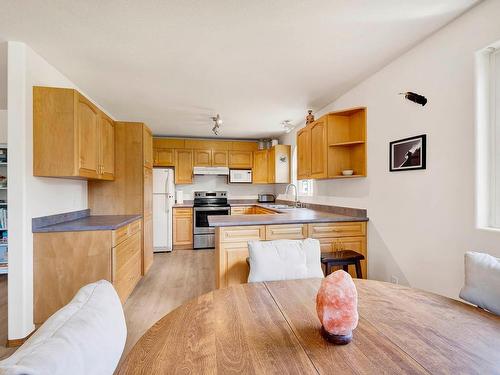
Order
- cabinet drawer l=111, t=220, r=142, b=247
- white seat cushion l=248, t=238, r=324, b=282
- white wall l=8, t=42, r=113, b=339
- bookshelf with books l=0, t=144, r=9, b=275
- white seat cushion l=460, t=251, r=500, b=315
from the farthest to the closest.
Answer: bookshelf with books l=0, t=144, r=9, b=275, cabinet drawer l=111, t=220, r=142, b=247, white wall l=8, t=42, r=113, b=339, white seat cushion l=248, t=238, r=324, b=282, white seat cushion l=460, t=251, r=500, b=315

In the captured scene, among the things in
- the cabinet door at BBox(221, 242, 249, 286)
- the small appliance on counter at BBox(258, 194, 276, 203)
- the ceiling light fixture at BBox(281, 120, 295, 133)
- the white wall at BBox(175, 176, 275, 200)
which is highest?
the ceiling light fixture at BBox(281, 120, 295, 133)

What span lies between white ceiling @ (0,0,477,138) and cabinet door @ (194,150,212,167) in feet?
7.33

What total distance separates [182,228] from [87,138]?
9.51ft

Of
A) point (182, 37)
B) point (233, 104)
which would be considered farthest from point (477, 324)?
point (233, 104)

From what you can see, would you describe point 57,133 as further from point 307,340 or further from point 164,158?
point 164,158

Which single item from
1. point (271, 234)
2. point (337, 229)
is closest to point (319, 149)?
point (337, 229)

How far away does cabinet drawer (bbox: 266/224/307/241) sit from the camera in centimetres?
264

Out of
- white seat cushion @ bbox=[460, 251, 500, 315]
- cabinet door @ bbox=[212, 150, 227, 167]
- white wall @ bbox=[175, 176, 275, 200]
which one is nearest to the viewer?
white seat cushion @ bbox=[460, 251, 500, 315]

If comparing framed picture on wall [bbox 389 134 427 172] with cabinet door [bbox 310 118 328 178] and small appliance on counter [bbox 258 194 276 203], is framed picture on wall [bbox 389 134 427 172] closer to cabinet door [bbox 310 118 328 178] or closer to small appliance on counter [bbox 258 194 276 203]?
cabinet door [bbox 310 118 328 178]

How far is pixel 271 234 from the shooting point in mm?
2643

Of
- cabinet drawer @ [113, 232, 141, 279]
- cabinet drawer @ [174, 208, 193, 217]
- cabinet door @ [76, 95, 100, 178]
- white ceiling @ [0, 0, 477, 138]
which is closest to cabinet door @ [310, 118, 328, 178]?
white ceiling @ [0, 0, 477, 138]

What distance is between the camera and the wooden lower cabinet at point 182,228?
16.6 feet

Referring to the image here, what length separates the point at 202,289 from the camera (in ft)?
10.2

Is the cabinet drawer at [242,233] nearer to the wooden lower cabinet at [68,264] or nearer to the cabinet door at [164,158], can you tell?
the wooden lower cabinet at [68,264]
